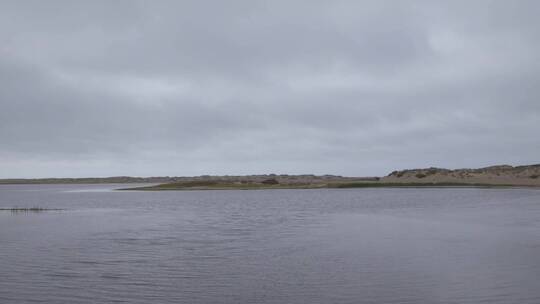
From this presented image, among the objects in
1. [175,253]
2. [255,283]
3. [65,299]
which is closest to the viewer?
[65,299]

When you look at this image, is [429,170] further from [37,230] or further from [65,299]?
[65,299]

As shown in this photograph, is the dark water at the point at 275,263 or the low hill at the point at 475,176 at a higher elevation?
the low hill at the point at 475,176

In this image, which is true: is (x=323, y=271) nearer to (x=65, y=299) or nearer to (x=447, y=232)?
(x=65, y=299)

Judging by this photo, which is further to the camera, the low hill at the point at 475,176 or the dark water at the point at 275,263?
the low hill at the point at 475,176

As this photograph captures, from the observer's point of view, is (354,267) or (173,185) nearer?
(354,267)

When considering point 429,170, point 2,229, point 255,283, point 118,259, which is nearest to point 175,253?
point 118,259

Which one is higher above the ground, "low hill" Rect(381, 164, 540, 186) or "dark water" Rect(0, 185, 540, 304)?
"low hill" Rect(381, 164, 540, 186)

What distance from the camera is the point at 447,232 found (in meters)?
27.5

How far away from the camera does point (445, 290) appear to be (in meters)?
14.3

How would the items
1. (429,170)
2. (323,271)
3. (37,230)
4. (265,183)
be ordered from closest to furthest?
1. (323,271)
2. (37,230)
3. (265,183)
4. (429,170)

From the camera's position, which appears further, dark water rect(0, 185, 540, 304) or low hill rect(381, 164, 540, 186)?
low hill rect(381, 164, 540, 186)

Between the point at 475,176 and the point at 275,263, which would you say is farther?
the point at 475,176

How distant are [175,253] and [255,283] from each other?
6650 mm

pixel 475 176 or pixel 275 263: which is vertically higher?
pixel 475 176
